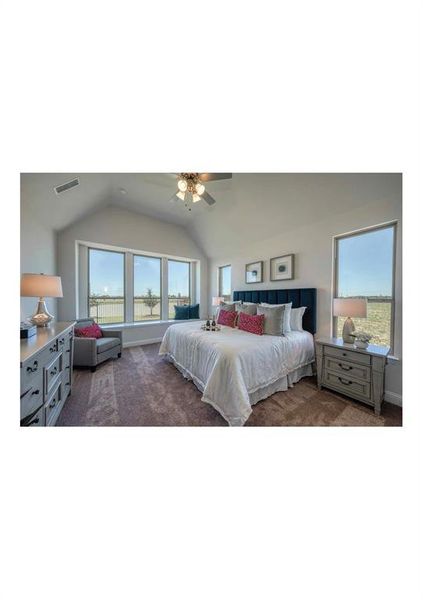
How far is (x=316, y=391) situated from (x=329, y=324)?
92cm

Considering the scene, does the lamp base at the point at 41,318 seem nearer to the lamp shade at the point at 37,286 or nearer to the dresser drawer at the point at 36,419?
the lamp shade at the point at 37,286

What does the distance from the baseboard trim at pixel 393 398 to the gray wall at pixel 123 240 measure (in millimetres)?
3991

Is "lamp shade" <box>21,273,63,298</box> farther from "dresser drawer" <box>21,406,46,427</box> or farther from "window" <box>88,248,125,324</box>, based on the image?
"window" <box>88,248,125,324</box>

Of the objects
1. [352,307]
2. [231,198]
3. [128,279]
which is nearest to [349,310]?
[352,307]

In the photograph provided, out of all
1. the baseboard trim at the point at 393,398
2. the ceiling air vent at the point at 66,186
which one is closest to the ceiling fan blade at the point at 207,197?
the ceiling air vent at the point at 66,186

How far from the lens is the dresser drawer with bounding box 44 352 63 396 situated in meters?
1.35

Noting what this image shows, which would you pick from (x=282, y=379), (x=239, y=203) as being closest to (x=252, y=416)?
(x=282, y=379)

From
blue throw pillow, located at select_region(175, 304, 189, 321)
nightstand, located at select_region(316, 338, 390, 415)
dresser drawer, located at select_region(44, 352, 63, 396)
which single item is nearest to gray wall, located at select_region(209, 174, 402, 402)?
nightstand, located at select_region(316, 338, 390, 415)

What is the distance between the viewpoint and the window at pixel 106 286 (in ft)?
12.8

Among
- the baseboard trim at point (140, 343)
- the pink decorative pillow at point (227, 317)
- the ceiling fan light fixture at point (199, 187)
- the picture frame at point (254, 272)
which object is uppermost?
the ceiling fan light fixture at point (199, 187)

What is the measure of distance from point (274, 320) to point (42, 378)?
2.27 meters
